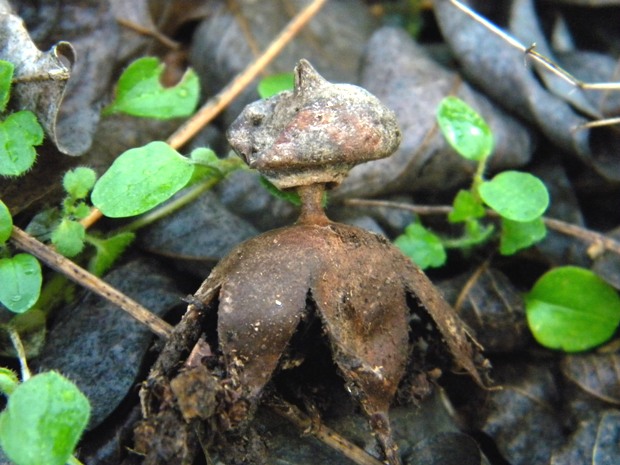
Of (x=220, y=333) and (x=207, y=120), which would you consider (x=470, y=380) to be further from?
(x=207, y=120)

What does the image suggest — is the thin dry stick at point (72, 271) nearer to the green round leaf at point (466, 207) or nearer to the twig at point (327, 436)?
the twig at point (327, 436)

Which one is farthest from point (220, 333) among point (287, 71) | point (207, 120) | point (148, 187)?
point (287, 71)

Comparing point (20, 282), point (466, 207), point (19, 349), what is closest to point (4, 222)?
point (20, 282)

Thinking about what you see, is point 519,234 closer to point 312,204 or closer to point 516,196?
point 516,196

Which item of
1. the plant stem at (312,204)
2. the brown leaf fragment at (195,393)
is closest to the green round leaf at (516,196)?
the plant stem at (312,204)

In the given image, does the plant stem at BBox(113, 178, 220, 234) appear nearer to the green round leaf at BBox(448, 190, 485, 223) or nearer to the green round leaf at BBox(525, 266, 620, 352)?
the green round leaf at BBox(448, 190, 485, 223)

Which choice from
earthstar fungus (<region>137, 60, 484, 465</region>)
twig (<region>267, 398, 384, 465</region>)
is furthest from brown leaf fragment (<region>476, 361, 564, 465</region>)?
twig (<region>267, 398, 384, 465</region>)
